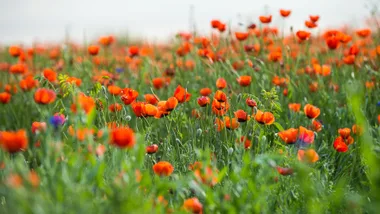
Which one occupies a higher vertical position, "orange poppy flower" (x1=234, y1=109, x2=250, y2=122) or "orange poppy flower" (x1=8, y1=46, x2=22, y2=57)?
"orange poppy flower" (x1=234, y1=109, x2=250, y2=122)

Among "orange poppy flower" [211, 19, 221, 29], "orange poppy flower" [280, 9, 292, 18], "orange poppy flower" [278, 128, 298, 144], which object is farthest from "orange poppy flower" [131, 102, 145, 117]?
"orange poppy flower" [280, 9, 292, 18]

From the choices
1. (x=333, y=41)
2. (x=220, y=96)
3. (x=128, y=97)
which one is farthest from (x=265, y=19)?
(x=128, y=97)

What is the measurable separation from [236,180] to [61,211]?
599 mm

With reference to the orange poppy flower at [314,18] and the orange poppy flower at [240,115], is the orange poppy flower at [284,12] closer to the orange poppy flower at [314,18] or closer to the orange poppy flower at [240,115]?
the orange poppy flower at [314,18]

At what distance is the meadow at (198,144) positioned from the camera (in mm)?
1539

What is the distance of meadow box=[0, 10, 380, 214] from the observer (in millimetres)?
1539

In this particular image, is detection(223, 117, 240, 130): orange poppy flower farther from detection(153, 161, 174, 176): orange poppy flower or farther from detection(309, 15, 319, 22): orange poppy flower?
detection(309, 15, 319, 22): orange poppy flower

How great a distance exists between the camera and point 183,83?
12.1 feet

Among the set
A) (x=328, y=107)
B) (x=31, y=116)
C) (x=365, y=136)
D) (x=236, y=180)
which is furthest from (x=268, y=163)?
(x=31, y=116)

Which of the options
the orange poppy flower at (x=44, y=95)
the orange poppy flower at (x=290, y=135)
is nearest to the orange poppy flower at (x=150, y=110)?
the orange poppy flower at (x=44, y=95)

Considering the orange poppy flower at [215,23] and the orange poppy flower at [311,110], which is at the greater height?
the orange poppy flower at [215,23]

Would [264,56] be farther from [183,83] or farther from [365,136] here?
[365,136]

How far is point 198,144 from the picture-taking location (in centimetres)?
266

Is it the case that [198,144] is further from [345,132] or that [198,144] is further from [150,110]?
[345,132]
